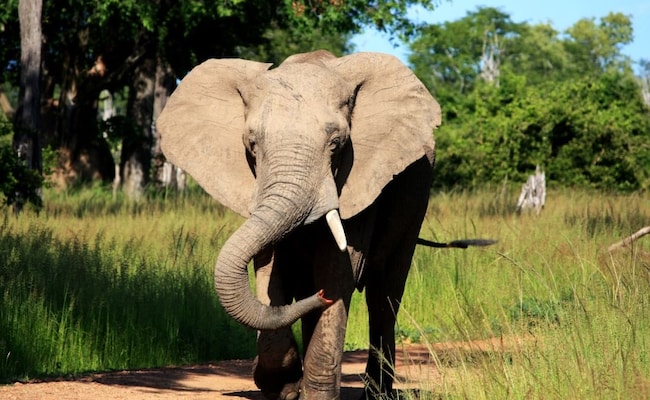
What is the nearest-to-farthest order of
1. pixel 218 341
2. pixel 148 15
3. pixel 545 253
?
1. pixel 218 341
2. pixel 545 253
3. pixel 148 15

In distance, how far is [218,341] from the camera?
10898mm

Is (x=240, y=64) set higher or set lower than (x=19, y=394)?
higher

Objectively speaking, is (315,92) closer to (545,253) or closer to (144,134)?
(545,253)

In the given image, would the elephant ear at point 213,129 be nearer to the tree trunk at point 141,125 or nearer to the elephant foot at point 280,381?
the elephant foot at point 280,381

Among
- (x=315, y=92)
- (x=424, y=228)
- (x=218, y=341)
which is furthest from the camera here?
(x=424, y=228)

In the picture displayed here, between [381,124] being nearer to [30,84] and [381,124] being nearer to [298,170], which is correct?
[298,170]

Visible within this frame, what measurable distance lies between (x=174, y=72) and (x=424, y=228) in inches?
507

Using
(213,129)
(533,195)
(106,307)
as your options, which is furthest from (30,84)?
(213,129)

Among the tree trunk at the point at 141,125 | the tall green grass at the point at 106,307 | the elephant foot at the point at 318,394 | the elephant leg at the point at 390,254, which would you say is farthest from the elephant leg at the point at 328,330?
the tree trunk at the point at 141,125

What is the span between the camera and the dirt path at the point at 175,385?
26.6 ft

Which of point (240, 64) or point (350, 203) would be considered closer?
point (350, 203)

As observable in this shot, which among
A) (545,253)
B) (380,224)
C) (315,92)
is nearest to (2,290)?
(380,224)

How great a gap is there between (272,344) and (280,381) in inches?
13.2

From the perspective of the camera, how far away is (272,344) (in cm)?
698
